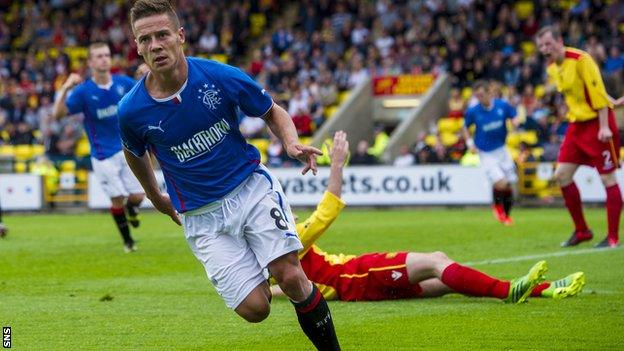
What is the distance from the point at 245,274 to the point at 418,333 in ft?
5.19

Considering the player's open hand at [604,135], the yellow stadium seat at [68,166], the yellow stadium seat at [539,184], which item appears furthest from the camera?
the yellow stadium seat at [68,166]

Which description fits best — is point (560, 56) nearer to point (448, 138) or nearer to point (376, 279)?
point (376, 279)

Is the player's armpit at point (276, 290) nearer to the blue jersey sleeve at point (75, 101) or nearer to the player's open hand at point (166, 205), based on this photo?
the player's open hand at point (166, 205)

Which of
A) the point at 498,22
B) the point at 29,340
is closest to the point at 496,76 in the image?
the point at 498,22

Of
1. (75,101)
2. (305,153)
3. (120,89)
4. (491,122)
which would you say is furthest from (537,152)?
(305,153)

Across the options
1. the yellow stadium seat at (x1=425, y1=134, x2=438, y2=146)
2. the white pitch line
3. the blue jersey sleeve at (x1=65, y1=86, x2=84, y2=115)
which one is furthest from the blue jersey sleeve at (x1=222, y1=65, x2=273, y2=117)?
the yellow stadium seat at (x1=425, y1=134, x2=438, y2=146)

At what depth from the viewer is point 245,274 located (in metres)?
6.23

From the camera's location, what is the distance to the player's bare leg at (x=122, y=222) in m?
13.9

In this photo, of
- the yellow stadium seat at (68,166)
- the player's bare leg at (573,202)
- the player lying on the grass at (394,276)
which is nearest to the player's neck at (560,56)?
the player's bare leg at (573,202)

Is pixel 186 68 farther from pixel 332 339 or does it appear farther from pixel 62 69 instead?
pixel 62 69

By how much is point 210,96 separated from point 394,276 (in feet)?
8.68

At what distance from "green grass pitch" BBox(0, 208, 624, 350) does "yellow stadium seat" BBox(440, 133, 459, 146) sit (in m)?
10.5

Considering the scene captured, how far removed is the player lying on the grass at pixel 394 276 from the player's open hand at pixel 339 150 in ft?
0.06

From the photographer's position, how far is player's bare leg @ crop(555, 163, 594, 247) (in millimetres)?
12969
